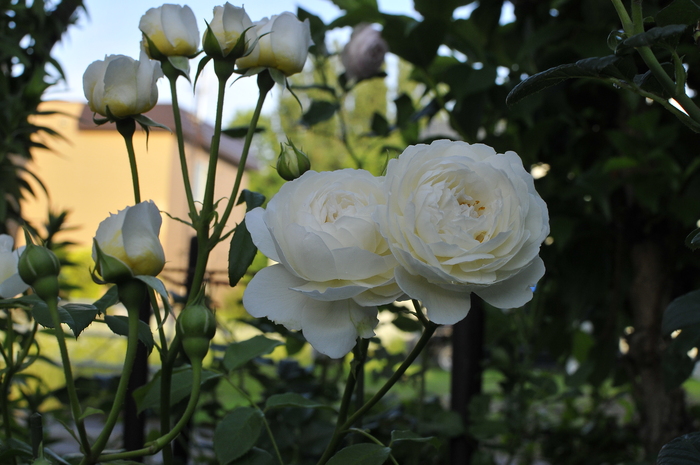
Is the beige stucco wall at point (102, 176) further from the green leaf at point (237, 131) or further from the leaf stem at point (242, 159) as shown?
the leaf stem at point (242, 159)

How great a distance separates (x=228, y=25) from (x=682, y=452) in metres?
0.37

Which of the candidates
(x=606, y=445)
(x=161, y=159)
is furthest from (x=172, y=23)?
(x=161, y=159)

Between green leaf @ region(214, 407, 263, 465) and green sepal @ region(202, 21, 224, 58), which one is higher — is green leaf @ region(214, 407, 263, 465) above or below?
below

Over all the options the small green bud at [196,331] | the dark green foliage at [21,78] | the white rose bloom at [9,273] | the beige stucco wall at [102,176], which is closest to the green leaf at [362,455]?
the small green bud at [196,331]

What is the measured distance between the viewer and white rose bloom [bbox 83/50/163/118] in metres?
0.36

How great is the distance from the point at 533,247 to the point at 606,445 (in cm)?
106

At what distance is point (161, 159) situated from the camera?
1091cm

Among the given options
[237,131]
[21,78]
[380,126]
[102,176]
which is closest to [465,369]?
[380,126]

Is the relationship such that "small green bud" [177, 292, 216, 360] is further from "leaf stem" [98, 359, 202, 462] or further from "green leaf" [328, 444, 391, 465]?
"green leaf" [328, 444, 391, 465]

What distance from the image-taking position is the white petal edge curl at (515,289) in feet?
0.99

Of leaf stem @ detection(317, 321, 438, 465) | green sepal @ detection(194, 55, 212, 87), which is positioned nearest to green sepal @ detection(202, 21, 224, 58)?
green sepal @ detection(194, 55, 212, 87)

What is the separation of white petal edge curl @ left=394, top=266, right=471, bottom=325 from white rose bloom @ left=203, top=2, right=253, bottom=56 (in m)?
0.20

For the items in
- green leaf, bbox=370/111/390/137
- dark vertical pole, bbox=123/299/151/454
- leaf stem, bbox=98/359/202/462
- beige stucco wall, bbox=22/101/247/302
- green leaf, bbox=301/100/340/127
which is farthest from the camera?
beige stucco wall, bbox=22/101/247/302

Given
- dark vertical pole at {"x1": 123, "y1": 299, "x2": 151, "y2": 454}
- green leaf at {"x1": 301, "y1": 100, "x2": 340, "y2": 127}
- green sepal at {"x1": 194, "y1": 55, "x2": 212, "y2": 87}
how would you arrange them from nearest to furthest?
green sepal at {"x1": 194, "y1": 55, "x2": 212, "y2": 87}
dark vertical pole at {"x1": 123, "y1": 299, "x2": 151, "y2": 454}
green leaf at {"x1": 301, "y1": 100, "x2": 340, "y2": 127}
